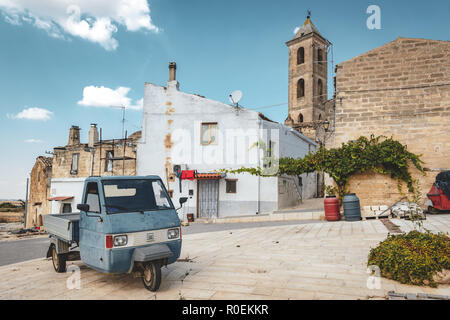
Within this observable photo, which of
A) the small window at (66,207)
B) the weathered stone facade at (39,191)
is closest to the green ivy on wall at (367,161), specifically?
the small window at (66,207)

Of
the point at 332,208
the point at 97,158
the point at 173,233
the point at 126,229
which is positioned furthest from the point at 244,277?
the point at 97,158

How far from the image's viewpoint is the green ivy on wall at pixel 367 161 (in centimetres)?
1338

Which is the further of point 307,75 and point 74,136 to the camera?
point 307,75

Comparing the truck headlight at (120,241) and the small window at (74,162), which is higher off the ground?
the small window at (74,162)

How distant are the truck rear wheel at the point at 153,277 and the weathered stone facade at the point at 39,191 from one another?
97.2 feet

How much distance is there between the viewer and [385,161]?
527 inches

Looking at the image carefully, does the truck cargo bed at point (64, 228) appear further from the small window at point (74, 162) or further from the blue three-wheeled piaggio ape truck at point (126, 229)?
the small window at point (74, 162)

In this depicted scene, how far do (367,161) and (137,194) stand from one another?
36.2 feet

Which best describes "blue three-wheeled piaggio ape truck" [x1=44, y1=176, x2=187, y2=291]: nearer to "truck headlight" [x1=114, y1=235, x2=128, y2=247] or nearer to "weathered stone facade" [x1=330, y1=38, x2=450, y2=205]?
"truck headlight" [x1=114, y1=235, x2=128, y2=247]

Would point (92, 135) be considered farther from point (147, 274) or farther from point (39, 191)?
point (147, 274)

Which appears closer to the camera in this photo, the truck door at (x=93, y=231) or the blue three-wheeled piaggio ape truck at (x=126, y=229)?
the blue three-wheeled piaggio ape truck at (x=126, y=229)

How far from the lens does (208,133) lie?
1986 centimetres

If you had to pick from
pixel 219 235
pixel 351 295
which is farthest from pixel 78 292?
pixel 219 235
